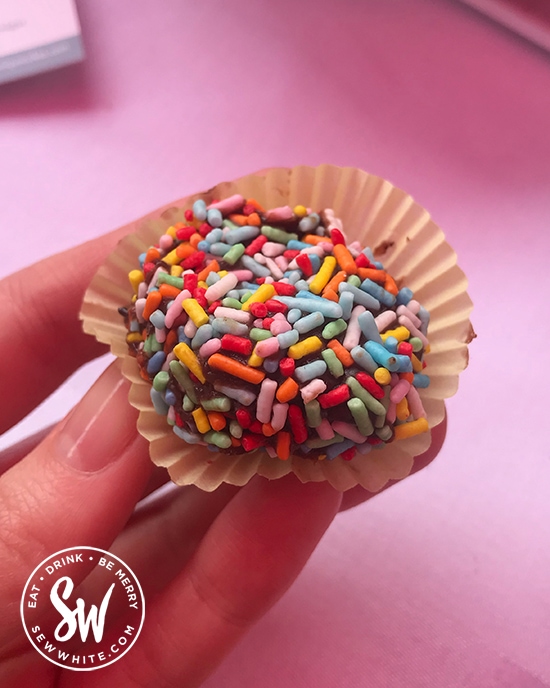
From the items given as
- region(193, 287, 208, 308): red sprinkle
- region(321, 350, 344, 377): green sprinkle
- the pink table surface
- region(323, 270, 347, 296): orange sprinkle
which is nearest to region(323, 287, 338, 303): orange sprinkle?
region(323, 270, 347, 296): orange sprinkle

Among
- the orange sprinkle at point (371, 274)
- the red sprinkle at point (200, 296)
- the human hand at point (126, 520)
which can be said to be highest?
the red sprinkle at point (200, 296)

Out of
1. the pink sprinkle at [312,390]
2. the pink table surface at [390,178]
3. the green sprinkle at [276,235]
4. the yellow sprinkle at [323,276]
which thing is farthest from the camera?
the pink table surface at [390,178]

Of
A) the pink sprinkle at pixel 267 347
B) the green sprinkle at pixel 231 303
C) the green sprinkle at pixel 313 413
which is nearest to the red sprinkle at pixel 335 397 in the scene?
the green sprinkle at pixel 313 413

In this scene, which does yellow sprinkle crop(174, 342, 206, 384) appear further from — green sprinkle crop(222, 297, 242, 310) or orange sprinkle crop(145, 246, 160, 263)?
orange sprinkle crop(145, 246, 160, 263)

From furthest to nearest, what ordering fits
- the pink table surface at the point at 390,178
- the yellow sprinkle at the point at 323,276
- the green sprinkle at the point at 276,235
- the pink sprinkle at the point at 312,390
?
the pink table surface at the point at 390,178 < the green sprinkle at the point at 276,235 < the yellow sprinkle at the point at 323,276 < the pink sprinkle at the point at 312,390

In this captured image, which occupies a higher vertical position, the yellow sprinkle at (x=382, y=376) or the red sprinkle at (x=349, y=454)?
the yellow sprinkle at (x=382, y=376)

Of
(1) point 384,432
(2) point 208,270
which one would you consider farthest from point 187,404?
(1) point 384,432

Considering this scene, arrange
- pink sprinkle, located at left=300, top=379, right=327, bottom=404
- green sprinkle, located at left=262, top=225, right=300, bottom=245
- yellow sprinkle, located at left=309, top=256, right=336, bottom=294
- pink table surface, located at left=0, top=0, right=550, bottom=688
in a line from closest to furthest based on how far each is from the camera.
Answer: pink sprinkle, located at left=300, top=379, right=327, bottom=404 → yellow sprinkle, located at left=309, top=256, right=336, bottom=294 → green sprinkle, located at left=262, top=225, right=300, bottom=245 → pink table surface, located at left=0, top=0, right=550, bottom=688

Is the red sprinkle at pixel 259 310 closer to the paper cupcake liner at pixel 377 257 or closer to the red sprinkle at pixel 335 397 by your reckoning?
the red sprinkle at pixel 335 397
